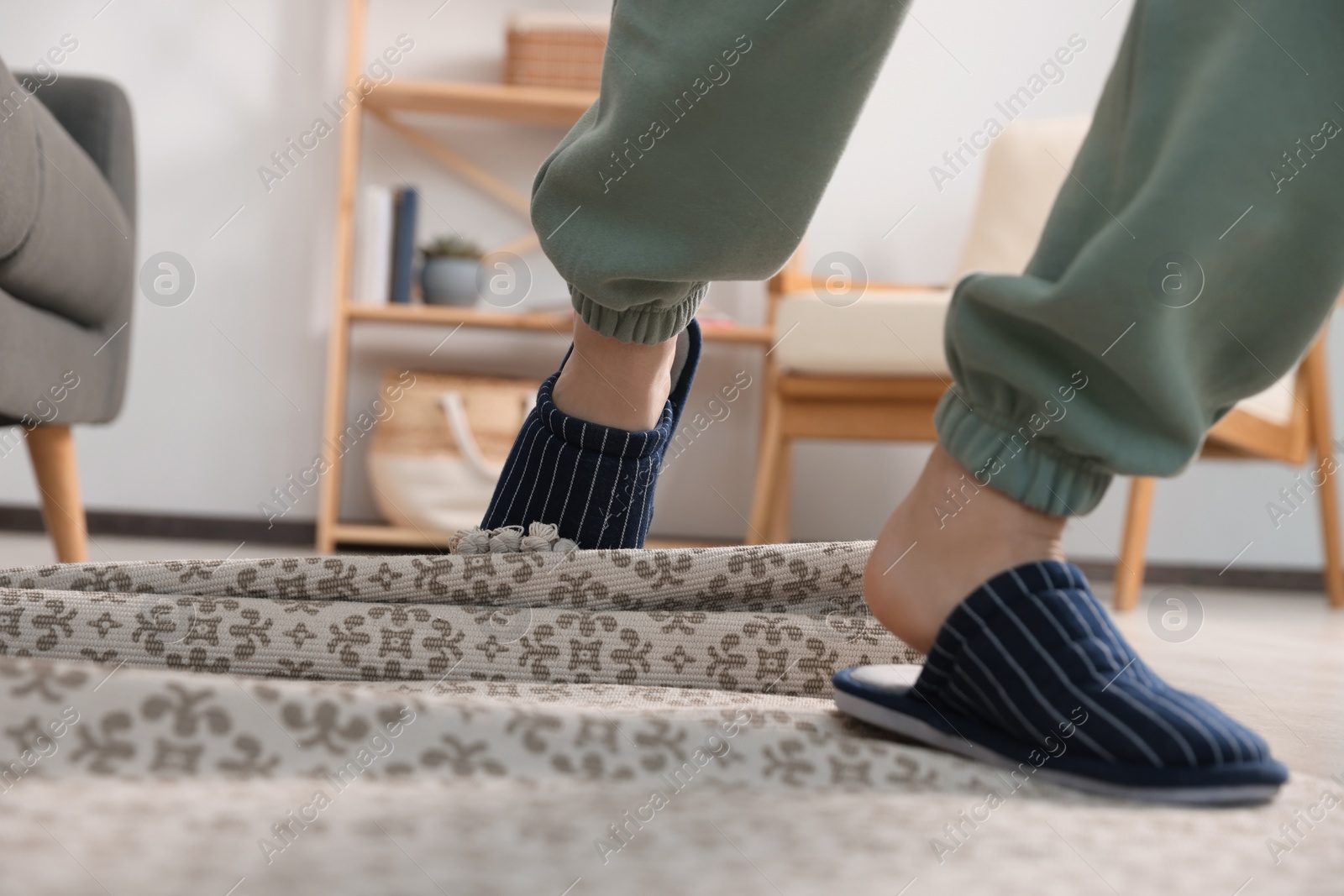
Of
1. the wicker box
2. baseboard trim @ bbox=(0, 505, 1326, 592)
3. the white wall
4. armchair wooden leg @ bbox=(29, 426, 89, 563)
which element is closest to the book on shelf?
the white wall

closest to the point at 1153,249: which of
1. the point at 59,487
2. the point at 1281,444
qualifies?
the point at 59,487

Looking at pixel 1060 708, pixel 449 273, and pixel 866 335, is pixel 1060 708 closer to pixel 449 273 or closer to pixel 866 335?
pixel 866 335

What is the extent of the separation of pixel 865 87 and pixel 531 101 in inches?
66.4

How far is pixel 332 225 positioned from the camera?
2.24 metres

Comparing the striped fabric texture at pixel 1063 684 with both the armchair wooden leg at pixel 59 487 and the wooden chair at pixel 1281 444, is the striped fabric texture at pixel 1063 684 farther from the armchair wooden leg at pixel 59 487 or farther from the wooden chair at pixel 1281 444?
the wooden chair at pixel 1281 444

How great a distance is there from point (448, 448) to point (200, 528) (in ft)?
2.12

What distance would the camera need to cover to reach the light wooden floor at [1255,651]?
1.92 ft

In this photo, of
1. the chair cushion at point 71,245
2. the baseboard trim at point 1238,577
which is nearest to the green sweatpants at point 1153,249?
the chair cushion at point 71,245

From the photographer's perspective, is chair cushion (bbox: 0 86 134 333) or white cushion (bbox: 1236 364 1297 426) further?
white cushion (bbox: 1236 364 1297 426)

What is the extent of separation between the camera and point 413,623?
1.62 ft

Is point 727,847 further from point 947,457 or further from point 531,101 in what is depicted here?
point 531,101

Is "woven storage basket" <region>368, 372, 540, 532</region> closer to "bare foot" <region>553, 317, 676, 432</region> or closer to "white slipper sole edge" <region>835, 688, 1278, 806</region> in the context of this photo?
"bare foot" <region>553, 317, 676, 432</region>

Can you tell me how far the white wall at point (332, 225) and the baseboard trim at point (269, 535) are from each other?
0.08 ft

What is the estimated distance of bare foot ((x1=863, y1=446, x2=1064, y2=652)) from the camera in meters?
0.40
